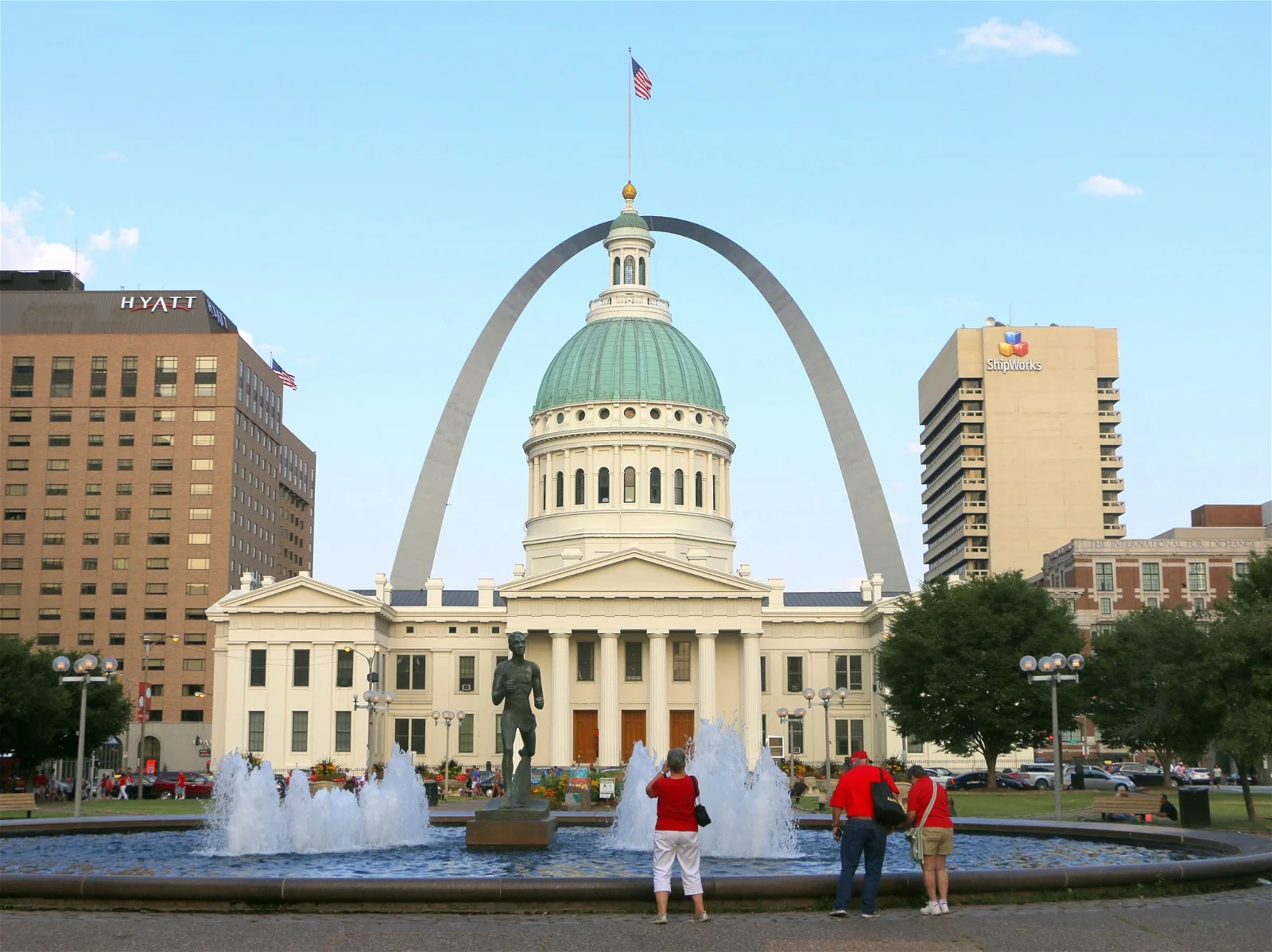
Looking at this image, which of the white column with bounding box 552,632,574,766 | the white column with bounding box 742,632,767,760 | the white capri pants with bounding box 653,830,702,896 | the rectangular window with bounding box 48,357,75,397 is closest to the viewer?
the white capri pants with bounding box 653,830,702,896

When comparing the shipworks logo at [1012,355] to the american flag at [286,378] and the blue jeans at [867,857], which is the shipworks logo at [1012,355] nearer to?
the american flag at [286,378]

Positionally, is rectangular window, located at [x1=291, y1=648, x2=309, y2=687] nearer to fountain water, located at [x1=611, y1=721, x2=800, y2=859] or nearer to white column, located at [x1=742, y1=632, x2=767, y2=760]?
white column, located at [x1=742, y1=632, x2=767, y2=760]

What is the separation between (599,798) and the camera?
54.8m

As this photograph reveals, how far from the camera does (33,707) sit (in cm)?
7681

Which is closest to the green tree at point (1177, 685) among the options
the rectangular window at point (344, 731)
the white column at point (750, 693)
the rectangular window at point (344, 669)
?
the white column at point (750, 693)

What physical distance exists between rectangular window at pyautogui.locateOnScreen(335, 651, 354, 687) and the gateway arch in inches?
487

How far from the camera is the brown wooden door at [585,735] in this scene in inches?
3841

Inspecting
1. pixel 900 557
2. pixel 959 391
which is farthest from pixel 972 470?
pixel 900 557

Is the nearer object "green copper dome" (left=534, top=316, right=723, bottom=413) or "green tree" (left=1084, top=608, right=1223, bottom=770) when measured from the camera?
"green tree" (left=1084, top=608, right=1223, bottom=770)

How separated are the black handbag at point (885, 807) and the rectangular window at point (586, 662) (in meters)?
78.9

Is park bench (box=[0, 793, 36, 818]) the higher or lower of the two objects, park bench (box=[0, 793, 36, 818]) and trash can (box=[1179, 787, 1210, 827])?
the lower

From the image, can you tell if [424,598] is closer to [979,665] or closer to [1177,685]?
[979,665]

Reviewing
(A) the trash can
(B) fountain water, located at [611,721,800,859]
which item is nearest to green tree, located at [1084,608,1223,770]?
(A) the trash can

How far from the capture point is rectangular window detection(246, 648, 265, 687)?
9869 cm
